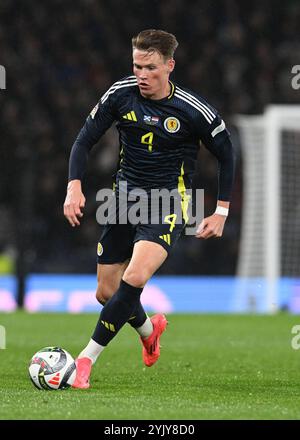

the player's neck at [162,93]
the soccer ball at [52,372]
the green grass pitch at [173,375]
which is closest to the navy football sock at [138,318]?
the green grass pitch at [173,375]

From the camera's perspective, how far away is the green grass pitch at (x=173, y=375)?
14.9 feet

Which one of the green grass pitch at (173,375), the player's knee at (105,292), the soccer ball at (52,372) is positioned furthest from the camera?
the player's knee at (105,292)

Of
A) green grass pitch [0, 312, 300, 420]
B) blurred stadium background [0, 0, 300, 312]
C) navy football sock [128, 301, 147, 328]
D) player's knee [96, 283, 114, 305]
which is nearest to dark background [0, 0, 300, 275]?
blurred stadium background [0, 0, 300, 312]

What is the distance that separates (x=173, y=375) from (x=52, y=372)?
124cm

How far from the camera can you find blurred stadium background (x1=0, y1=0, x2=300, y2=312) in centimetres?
1330

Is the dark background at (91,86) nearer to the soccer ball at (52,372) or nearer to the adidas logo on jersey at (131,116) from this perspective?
the adidas logo on jersey at (131,116)

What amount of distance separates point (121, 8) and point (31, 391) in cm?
1202

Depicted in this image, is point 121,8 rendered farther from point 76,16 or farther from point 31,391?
point 31,391

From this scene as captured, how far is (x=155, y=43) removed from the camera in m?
5.62

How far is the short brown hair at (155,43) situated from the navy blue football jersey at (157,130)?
31 cm

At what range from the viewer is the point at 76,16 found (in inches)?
648

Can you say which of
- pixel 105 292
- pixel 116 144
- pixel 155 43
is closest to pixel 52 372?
pixel 105 292
